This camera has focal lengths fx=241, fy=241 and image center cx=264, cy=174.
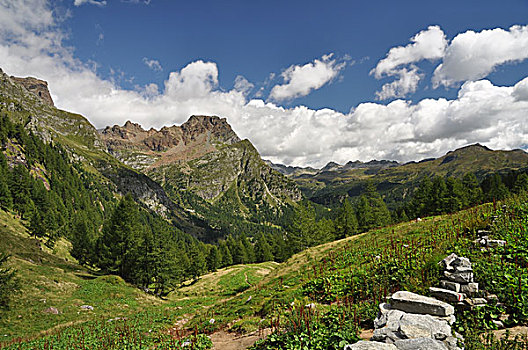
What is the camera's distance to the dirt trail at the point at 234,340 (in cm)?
1022

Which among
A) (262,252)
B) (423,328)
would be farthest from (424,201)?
(423,328)

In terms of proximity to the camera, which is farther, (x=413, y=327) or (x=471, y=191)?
(x=471, y=191)

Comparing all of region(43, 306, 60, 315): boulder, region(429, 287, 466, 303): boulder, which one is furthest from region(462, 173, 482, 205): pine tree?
region(43, 306, 60, 315): boulder

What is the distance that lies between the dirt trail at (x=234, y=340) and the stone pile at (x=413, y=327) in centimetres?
540

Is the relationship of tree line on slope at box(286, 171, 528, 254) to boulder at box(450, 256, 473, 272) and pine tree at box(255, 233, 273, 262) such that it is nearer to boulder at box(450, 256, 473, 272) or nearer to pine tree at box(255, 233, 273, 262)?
pine tree at box(255, 233, 273, 262)

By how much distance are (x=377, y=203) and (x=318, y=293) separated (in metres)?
65.0

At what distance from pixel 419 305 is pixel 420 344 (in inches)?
105

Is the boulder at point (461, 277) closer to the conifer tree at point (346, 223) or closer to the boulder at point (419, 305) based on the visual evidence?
the boulder at point (419, 305)

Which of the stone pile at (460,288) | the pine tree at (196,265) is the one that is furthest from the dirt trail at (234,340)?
the pine tree at (196,265)

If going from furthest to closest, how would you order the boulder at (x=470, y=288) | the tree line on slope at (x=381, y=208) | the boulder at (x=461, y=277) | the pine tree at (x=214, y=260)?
the pine tree at (x=214, y=260) < the tree line on slope at (x=381, y=208) < the boulder at (x=461, y=277) < the boulder at (x=470, y=288)

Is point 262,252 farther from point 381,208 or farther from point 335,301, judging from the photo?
point 335,301

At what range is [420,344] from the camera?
18.2 feet

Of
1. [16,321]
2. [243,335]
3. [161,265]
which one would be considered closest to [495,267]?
[243,335]

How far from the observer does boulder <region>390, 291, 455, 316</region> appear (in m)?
7.39
